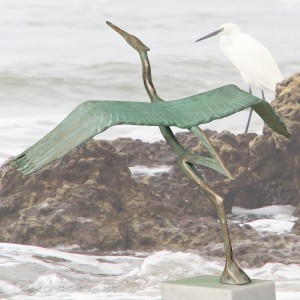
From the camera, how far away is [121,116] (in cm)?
330

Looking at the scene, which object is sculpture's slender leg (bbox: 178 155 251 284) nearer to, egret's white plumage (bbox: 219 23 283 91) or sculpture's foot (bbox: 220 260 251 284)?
sculpture's foot (bbox: 220 260 251 284)

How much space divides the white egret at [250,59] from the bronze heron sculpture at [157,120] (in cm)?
264

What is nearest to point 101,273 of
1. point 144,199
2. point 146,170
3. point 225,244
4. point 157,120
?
point 144,199

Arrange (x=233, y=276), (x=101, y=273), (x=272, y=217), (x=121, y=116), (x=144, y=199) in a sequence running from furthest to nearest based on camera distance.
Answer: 1. (x=272, y=217)
2. (x=144, y=199)
3. (x=101, y=273)
4. (x=233, y=276)
5. (x=121, y=116)

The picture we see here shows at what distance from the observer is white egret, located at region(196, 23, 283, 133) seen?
6.46 meters

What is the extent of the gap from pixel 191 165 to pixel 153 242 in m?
2.43

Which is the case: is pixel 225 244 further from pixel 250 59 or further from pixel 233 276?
pixel 250 59

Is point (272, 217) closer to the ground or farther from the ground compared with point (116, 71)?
closer to the ground

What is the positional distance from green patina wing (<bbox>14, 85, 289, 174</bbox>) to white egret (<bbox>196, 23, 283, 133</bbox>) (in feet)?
9.15

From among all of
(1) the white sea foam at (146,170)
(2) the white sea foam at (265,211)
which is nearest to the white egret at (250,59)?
(2) the white sea foam at (265,211)

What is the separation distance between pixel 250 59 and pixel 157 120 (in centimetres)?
317

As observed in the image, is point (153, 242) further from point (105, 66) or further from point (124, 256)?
point (105, 66)

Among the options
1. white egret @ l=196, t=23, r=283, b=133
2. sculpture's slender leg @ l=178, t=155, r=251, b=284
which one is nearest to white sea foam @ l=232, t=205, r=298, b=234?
white egret @ l=196, t=23, r=283, b=133

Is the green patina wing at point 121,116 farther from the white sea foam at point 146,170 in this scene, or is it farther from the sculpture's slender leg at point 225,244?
the white sea foam at point 146,170
